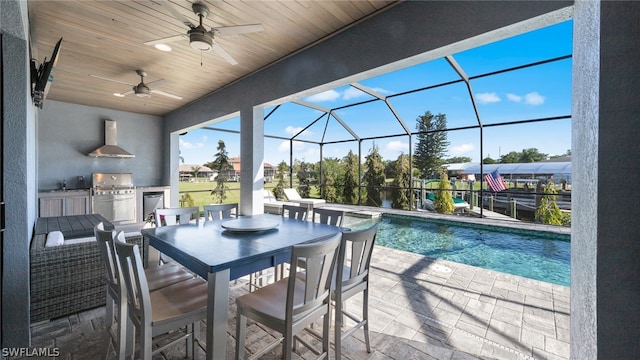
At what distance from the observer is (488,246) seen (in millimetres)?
5121

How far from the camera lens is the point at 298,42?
10.8ft

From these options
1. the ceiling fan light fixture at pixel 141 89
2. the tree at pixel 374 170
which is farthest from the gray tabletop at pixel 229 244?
the tree at pixel 374 170

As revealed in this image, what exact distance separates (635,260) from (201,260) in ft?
5.74

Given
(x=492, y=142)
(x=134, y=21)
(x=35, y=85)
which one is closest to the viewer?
(x=134, y=21)

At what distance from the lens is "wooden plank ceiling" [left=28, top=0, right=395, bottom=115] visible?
260cm

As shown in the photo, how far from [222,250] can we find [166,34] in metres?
2.96

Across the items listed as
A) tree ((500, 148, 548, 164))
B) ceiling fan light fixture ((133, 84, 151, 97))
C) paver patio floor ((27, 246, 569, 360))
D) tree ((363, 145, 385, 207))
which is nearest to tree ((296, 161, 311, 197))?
tree ((363, 145, 385, 207))

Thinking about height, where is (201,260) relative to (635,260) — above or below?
below

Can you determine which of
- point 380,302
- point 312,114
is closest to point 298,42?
point 380,302

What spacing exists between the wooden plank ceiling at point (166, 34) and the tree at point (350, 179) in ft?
17.8

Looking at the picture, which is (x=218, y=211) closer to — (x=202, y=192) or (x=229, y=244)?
(x=229, y=244)

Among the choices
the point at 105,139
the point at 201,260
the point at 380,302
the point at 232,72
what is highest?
the point at 232,72

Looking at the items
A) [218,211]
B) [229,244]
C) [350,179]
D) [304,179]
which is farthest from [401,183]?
[229,244]

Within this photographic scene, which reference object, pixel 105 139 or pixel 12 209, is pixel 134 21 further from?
pixel 105 139
